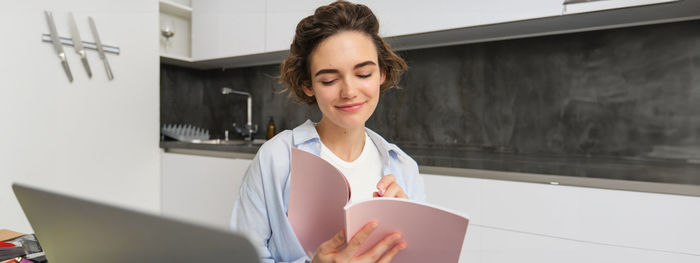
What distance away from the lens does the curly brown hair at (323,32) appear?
867mm

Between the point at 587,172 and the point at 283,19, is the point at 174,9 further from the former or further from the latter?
the point at 587,172

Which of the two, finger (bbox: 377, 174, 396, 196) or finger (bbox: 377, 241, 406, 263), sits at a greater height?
finger (bbox: 377, 174, 396, 196)

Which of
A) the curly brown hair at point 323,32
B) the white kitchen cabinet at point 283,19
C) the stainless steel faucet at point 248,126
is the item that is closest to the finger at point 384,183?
the curly brown hair at point 323,32

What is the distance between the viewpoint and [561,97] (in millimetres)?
1814

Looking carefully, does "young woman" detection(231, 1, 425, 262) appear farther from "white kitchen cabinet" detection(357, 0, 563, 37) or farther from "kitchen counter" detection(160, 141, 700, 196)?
"white kitchen cabinet" detection(357, 0, 563, 37)

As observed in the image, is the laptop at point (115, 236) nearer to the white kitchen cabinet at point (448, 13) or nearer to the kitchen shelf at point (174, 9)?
the white kitchen cabinet at point (448, 13)

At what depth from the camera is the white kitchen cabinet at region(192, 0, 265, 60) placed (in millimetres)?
2320

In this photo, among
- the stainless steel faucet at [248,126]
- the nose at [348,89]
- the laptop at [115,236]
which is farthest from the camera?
the stainless steel faucet at [248,126]

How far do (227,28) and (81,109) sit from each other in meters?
0.90

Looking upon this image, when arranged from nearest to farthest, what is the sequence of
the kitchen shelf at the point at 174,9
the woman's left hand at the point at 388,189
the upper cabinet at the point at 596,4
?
the woman's left hand at the point at 388,189
the upper cabinet at the point at 596,4
the kitchen shelf at the point at 174,9

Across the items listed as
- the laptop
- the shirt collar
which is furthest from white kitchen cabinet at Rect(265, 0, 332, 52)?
the laptop

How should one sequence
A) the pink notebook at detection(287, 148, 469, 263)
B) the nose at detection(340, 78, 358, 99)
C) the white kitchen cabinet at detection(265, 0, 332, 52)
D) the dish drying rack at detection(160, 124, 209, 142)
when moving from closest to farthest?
the pink notebook at detection(287, 148, 469, 263) → the nose at detection(340, 78, 358, 99) → the white kitchen cabinet at detection(265, 0, 332, 52) → the dish drying rack at detection(160, 124, 209, 142)

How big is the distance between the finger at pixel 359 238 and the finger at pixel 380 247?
0.03m

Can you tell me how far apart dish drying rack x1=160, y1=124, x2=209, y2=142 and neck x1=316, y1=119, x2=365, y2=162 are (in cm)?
191
